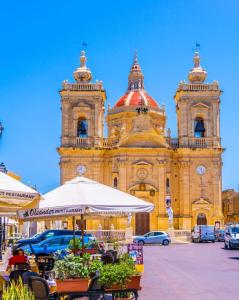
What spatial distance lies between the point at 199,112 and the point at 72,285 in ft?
152

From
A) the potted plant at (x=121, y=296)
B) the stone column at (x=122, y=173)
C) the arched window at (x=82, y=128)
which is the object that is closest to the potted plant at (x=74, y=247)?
the potted plant at (x=121, y=296)

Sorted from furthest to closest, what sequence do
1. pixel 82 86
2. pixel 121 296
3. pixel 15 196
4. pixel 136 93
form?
pixel 136 93 → pixel 82 86 → pixel 121 296 → pixel 15 196

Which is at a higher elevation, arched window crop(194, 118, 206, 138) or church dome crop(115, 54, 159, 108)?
church dome crop(115, 54, 159, 108)

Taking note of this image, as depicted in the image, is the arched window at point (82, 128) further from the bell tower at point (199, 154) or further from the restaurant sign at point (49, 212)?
the restaurant sign at point (49, 212)

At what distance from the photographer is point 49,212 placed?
1203 cm

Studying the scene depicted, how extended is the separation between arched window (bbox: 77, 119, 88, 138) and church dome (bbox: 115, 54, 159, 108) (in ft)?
22.6

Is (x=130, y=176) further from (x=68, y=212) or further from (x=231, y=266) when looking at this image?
(x=68, y=212)

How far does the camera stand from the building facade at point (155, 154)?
53.5m

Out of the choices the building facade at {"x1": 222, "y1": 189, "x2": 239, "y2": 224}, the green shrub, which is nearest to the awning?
the green shrub

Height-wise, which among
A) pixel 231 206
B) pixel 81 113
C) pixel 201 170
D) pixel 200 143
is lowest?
pixel 231 206

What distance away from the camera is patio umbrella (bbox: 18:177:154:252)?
11789 millimetres

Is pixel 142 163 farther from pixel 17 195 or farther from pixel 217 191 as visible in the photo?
pixel 17 195

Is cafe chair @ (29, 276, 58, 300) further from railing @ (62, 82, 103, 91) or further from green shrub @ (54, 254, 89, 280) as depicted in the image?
railing @ (62, 82, 103, 91)

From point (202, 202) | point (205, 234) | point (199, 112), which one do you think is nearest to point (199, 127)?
point (199, 112)
